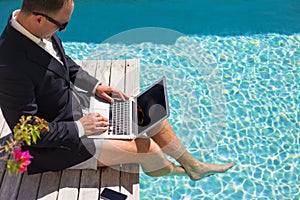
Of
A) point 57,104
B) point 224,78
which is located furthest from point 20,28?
point 224,78

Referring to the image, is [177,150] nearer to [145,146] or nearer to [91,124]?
[145,146]

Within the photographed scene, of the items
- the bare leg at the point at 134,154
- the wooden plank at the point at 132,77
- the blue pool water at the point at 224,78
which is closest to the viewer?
the bare leg at the point at 134,154

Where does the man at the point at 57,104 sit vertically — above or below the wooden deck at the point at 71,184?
above

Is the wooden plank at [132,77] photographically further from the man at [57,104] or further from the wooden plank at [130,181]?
the wooden plank at [130,181]

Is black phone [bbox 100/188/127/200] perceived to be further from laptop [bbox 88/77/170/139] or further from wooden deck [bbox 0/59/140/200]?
laptop [bbox 88/77/170/139]

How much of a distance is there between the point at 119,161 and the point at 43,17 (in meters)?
1.16

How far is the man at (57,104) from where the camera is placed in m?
2.25

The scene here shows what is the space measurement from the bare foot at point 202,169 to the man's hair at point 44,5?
1.58 meters

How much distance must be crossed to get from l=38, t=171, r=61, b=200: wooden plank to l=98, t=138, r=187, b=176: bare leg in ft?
1.06

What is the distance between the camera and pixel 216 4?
5.63 m

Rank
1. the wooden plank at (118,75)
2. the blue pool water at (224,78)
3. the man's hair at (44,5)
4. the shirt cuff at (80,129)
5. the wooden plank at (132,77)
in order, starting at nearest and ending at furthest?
1. the man's hair at (44,5)
2. the shirt cuff at (80,129)
3. the blue pool water at (224,78)
4. the wooden plank at (132,77)
5. the wooden plank at (118,75)

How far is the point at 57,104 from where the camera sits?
8.41ft

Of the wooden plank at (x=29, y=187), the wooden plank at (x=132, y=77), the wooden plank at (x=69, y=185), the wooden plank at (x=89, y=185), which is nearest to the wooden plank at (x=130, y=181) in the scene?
the wooden plank at (x=89, y=185)

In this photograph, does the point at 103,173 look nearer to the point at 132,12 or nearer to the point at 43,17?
the point at 43,17
